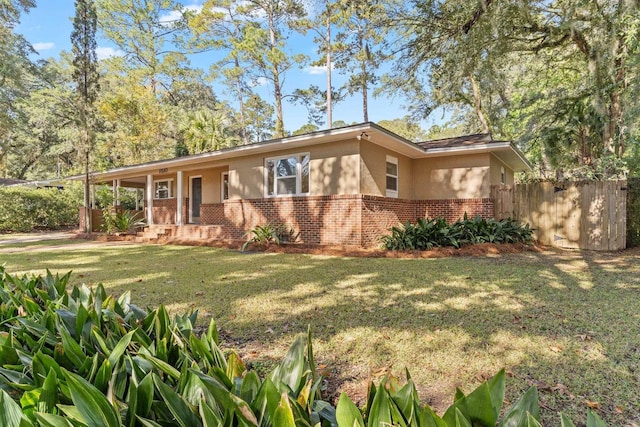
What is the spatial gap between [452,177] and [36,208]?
21115mm

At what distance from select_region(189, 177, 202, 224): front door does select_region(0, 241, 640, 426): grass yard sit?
9705 millimetres

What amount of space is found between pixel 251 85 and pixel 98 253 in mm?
22501

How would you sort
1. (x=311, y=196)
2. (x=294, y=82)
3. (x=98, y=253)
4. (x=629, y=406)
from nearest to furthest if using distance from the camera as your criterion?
(x=629, y=406) → (x=98, y=253) → (x=311, y=196) → (x=294, y=82)

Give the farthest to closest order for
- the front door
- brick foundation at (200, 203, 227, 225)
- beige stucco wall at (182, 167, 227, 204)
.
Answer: the front door
beige stucco wall at (182, 167, 227, 204)
brick foundation at (200, 203, 227, 225)

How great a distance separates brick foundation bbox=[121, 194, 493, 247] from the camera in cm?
981

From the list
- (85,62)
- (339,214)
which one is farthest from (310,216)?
(85,62)

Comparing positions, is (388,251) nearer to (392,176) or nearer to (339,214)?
(339,214)

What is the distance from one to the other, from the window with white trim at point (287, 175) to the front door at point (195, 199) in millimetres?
6376

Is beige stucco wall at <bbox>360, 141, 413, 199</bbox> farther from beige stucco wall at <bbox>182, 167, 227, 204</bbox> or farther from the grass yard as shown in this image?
beige stucco wall at <bbox>182, 167, 227, 204</bbox>

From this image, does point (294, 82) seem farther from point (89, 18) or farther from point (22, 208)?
point (22, 208)

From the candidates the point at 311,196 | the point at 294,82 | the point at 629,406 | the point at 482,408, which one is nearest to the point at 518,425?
the point at 482,408

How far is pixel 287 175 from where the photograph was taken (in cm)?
1146

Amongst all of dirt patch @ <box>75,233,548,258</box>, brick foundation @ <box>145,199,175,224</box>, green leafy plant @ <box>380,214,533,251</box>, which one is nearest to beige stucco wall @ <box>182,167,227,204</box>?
brick foundation @ <box>145,199,175,224</box>

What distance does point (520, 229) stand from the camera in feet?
31.6
